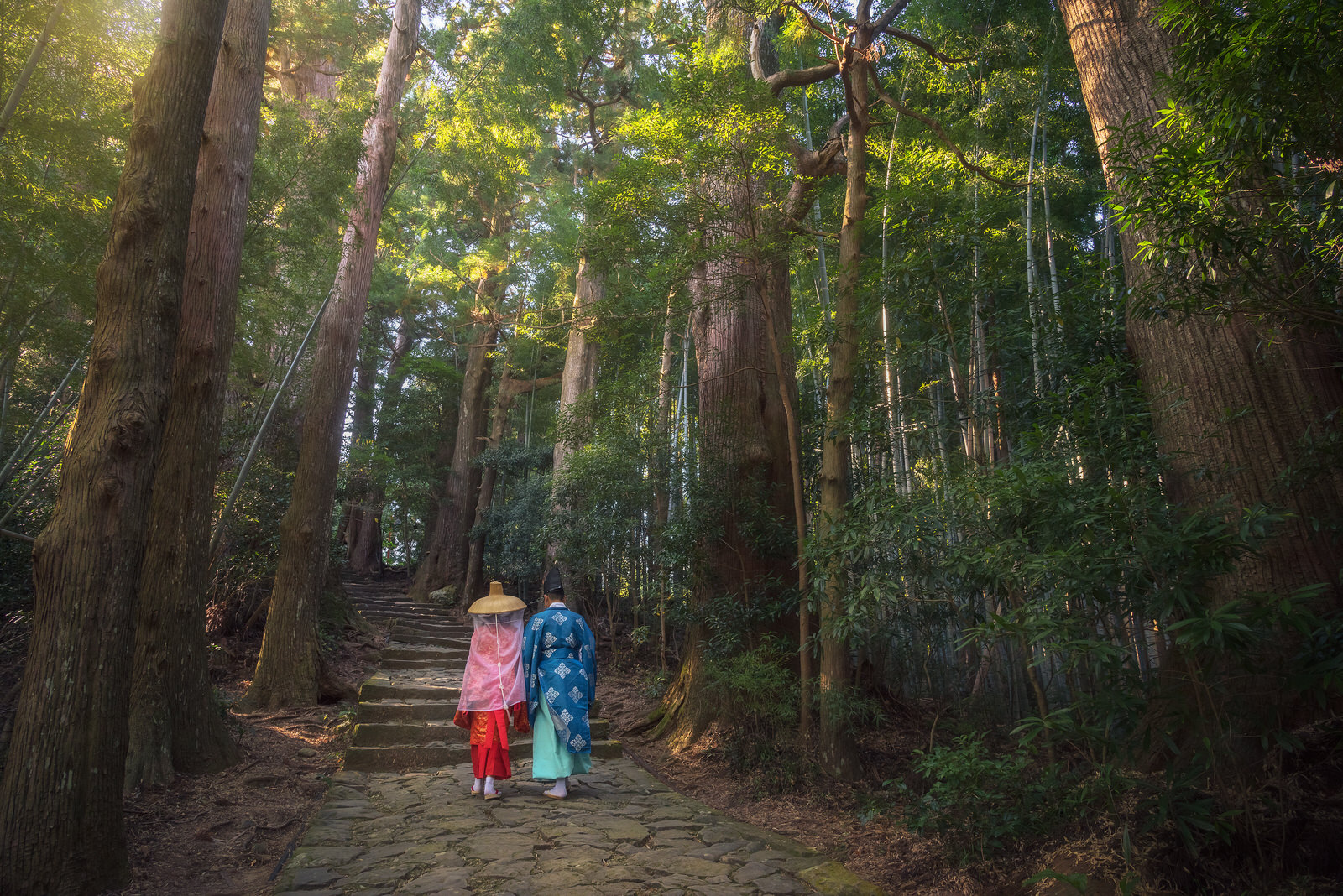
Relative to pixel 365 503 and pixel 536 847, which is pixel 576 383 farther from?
pixel 536 847

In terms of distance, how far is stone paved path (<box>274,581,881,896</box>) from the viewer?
300cm

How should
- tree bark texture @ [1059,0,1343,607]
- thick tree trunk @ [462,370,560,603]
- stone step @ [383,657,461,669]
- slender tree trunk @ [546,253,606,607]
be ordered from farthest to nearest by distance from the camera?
thick tree trunk @ [462,370,560,603] < slender tree trunk @ [546,253,606,607] < stone step @ [383,657,461,669] < tree bark texture @ [1059,0,1343,607]

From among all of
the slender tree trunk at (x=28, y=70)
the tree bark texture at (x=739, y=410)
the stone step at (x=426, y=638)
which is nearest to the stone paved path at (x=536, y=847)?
the tree bark texture at (x=739, y=410)

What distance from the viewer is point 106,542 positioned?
2.92 metres

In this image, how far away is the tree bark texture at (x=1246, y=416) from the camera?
3.10 meters

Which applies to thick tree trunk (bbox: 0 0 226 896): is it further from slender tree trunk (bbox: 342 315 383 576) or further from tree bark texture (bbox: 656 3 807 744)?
slender tree trunk (bbox: 342 315 383 576)

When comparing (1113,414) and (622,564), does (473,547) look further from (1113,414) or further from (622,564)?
(1113,414)

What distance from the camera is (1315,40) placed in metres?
2.07

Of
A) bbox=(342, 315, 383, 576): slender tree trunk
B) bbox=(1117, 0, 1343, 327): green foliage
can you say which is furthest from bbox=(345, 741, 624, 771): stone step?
bbox=(342, 315, 383, 576): slender tree trunk

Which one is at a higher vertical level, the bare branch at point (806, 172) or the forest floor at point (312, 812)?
the bare branch at point (806, 172)

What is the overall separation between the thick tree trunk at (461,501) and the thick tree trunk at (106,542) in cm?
1002

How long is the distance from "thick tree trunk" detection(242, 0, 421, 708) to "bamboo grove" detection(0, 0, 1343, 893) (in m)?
0.04

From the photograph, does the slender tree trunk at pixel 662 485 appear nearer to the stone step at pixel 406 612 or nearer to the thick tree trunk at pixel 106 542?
the stone step at pixel 406 612

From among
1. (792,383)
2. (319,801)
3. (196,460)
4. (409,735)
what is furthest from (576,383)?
(319,801)
